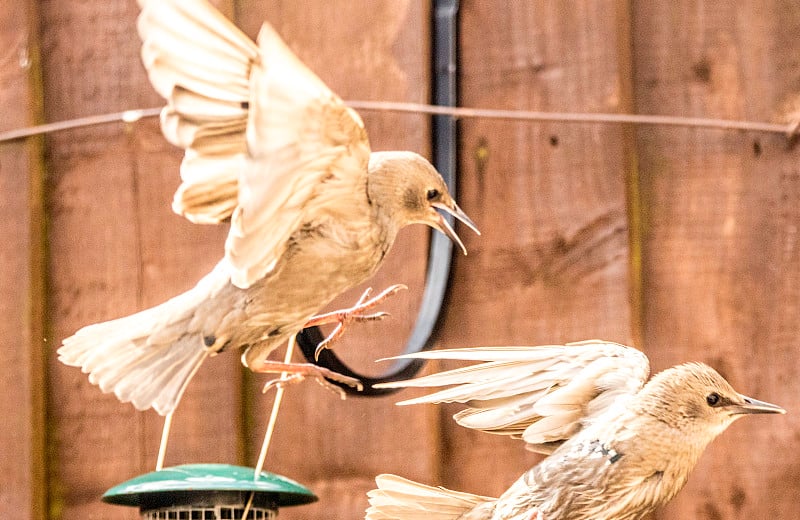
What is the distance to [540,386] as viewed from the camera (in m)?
1.69

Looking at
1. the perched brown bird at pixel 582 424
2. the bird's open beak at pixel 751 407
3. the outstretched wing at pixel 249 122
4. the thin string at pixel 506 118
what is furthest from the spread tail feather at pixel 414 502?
the thin string at pixel 506 118

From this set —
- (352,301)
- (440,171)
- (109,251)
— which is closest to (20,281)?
(109,251)

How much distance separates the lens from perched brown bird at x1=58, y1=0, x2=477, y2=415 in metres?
1.29

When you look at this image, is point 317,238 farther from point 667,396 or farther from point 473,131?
point 473,131

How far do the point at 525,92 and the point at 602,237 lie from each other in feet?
0.86

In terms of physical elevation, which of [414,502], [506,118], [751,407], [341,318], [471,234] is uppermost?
[506,118]

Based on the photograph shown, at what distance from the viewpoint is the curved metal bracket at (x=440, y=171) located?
1.91m

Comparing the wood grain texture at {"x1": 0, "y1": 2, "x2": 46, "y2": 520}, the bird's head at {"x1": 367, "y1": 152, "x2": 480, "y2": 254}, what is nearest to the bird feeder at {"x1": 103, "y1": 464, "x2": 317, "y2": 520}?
the bird's head at {"x1": 367, "y1": 152, "x2": 480, "y2": 254}

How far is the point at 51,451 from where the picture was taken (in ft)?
6.77

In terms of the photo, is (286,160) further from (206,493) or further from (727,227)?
(727,227)

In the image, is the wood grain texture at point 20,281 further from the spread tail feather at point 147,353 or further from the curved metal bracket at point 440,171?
the spread tail feather at point 147,353

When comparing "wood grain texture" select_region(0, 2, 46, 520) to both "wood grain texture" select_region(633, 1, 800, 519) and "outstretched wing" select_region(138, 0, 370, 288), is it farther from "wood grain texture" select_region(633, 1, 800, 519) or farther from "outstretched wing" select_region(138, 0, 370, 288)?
"wood grain texture" select_region(633, 1, 800, 519)

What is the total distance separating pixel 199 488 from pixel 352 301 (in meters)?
0.63

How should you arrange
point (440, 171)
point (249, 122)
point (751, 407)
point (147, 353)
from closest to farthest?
point (249, 122), point (147, 353), point (751, 407), point (440, 171)
